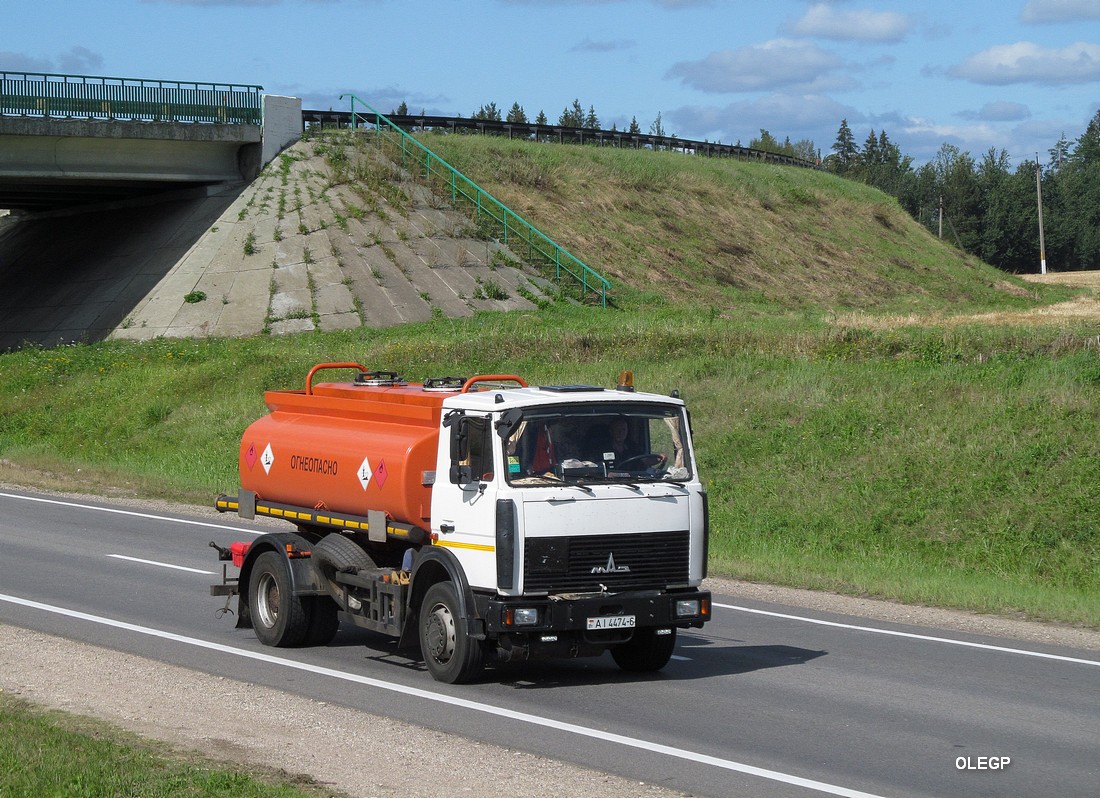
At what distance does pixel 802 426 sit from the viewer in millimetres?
23312

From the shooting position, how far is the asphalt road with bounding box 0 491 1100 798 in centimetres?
796

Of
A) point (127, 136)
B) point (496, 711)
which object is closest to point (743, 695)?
point (496, 711)

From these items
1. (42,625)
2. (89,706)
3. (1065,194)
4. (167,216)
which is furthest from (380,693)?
(1065,194)

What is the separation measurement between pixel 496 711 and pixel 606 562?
1.46 metres

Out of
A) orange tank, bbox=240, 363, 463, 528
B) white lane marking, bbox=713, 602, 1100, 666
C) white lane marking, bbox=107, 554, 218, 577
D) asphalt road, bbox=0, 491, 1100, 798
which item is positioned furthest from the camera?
white lane marking, bbox=107, 554, 218, 577

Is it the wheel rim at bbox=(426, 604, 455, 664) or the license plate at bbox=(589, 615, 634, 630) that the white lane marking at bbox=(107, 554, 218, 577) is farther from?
the license plate at bbox=(589, 615, 634, 630)

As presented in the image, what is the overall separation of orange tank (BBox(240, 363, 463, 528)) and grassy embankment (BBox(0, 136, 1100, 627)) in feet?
22.2

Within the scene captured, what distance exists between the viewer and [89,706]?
9250mm

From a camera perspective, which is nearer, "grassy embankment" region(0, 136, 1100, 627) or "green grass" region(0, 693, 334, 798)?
"green grass" region(0, 693, 334, 798)

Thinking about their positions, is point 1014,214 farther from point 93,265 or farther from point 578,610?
point 578,610

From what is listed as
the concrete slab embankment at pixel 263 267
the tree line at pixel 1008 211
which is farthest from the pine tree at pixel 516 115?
the concrete slab embankment at pixel 263 267

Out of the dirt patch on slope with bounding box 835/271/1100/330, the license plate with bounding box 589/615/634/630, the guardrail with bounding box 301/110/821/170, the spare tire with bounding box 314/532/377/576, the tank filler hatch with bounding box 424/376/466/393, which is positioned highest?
the guardrail with bounding box 301/110/821/170

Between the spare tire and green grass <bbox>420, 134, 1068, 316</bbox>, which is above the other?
green grass <bbox>420, 134, 1068, 316</bbox>

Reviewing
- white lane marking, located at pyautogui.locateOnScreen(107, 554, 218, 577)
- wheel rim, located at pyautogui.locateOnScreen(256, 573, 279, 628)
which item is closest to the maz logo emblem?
wheel rim, located at pyautogui.locateOnScreen(256, 573, 279, 628)
